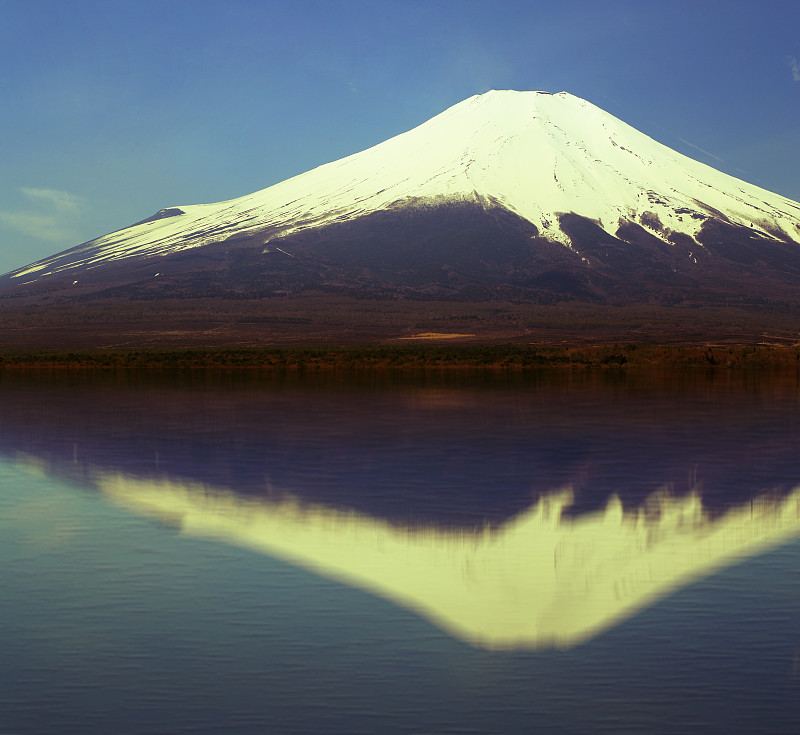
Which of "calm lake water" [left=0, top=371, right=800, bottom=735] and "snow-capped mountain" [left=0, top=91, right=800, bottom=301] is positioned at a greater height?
"snow-capped mountain" [left=0, top=91, right=800, bottom=301]

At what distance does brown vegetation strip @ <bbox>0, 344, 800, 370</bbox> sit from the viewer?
6725 centimetres

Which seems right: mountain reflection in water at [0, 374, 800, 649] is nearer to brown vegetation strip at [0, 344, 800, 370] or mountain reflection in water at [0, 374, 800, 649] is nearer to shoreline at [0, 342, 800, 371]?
shoreline at [0, 342, 800, 371]

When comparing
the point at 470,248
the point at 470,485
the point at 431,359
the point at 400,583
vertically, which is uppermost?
the point at 470,248

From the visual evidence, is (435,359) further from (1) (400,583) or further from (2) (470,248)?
(2) (470,248)

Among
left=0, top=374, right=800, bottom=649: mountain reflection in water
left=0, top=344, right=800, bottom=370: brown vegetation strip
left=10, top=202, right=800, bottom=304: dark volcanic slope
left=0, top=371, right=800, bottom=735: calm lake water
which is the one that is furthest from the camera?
left=10, top=202, right=800, bottom=304: dark volcanic slope

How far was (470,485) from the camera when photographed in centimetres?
1762

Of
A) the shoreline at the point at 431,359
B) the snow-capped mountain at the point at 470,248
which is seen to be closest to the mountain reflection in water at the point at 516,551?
the shoreline at the point at 431,359

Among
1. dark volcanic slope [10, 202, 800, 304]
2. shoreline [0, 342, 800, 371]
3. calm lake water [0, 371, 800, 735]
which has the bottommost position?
calm lake water [0, 371, 800, 735]

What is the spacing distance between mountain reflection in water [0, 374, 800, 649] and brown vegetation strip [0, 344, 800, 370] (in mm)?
30096

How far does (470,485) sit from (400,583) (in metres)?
6.89

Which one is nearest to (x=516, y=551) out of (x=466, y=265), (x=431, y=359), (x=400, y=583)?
(x=400, y=583)

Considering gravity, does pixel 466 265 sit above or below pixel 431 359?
above

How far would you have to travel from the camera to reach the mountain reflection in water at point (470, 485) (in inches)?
429

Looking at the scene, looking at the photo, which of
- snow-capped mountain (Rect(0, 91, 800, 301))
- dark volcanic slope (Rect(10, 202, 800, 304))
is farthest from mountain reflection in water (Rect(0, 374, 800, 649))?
snow-capped mountain (Rect(0, 91, 800, 301))
